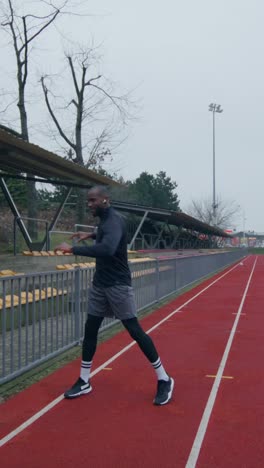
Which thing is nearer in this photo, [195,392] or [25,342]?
[195,392]

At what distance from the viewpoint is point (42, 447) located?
3.81 meters

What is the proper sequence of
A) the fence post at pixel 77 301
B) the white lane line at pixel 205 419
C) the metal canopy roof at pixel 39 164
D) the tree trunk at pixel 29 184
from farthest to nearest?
the tree trunk at pixel 29 184, the metal canopy roof at pixel 39 164, the fence post at pixel 77 301, the white lane line at pixel 205 419

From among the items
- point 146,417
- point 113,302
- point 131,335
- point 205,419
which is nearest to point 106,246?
point 113,302

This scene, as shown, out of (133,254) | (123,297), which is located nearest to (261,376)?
(123,297)

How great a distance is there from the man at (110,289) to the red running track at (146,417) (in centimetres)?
30

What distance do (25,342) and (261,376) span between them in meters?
2.69

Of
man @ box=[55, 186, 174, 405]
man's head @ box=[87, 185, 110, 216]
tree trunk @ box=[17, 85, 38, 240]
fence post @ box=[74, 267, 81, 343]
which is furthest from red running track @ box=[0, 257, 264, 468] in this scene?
tree trunk @ box=[17, 85, 38, 240]

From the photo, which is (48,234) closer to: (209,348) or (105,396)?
(209,348)

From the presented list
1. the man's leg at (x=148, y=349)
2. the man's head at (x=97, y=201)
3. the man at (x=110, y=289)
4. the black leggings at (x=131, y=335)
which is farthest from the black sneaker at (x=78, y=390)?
the man's head at (x=97, y=201)

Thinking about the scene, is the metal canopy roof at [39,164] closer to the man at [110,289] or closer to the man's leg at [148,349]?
the man at [110,289]

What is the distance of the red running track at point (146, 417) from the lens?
3646 mm

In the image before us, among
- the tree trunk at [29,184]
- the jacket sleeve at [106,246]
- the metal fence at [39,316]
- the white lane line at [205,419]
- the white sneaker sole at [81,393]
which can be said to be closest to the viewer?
the white lane line at [205,419]

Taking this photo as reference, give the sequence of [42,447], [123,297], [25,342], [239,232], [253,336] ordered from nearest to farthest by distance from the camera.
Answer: [42,447]
[123,297]
[25,342]
[253,336]
[239,232]

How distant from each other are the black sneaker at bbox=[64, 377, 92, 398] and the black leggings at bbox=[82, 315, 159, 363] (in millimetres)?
256
